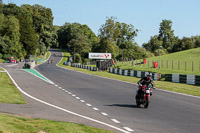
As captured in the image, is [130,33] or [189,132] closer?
[189,132]

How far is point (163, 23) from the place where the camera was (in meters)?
176

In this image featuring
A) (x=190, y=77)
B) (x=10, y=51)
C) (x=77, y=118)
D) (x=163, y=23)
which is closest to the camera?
(x=77, y=118)

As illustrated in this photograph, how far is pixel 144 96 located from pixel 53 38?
156862mm

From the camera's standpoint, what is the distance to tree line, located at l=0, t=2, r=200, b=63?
4803 inches

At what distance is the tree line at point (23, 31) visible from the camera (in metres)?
118

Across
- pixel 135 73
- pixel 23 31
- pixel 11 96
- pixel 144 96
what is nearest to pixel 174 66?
pixel 135 73

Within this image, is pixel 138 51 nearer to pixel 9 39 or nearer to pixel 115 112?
pixel 9 39

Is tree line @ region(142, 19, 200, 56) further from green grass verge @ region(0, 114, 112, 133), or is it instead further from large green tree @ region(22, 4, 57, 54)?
green grass verge @ region(0, 114, 112, 133)

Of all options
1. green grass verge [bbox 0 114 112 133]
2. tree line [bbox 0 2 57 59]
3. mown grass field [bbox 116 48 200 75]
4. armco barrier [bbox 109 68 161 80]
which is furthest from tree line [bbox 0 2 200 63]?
green grass verge [bbox 0 114 112 133]

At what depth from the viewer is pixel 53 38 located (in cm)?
16925

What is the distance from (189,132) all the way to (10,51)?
11176 centimetres

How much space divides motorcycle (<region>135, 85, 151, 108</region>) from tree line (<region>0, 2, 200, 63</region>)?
94.0 meters

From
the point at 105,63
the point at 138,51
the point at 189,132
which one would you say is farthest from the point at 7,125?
the point at 138,51

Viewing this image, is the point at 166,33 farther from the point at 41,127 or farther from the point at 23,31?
the point at 41,127
